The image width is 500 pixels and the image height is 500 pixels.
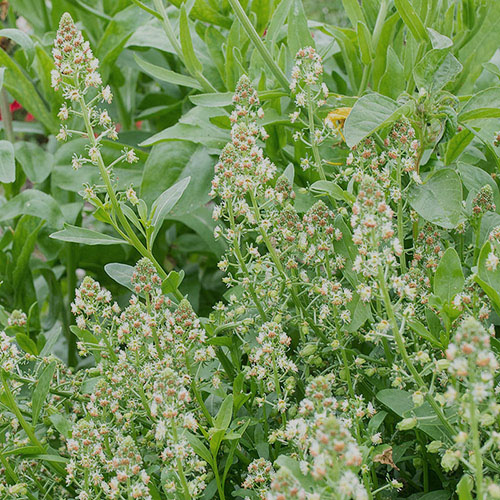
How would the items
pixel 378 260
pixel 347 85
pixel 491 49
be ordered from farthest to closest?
pixel 347 85, pixel 491 49, pixel 378 260

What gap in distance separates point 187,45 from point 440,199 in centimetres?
71

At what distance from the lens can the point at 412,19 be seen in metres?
1.37

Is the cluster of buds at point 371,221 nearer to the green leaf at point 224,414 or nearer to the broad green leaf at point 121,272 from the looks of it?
the green leaf at point 224,414

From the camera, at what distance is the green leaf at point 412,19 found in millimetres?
1332

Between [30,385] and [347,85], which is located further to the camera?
[347,85]

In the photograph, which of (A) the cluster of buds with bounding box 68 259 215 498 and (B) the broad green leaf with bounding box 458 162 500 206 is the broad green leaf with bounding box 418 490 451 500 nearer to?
(A) the cluster of buds with bounding box 68 259 215 498

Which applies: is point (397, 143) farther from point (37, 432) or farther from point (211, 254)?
point (211, 254)

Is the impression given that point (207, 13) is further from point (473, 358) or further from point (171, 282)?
point (473, 358)

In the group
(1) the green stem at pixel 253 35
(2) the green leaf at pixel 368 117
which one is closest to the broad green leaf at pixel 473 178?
(2) the green leaf at pixel 368 117

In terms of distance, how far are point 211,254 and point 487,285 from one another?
136 cm

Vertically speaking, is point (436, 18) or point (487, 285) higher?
point (436, 18)

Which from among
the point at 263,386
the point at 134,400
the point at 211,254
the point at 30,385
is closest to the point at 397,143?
the point at 263,386

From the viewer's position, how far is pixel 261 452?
1.14m

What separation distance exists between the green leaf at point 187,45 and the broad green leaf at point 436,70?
544mm
